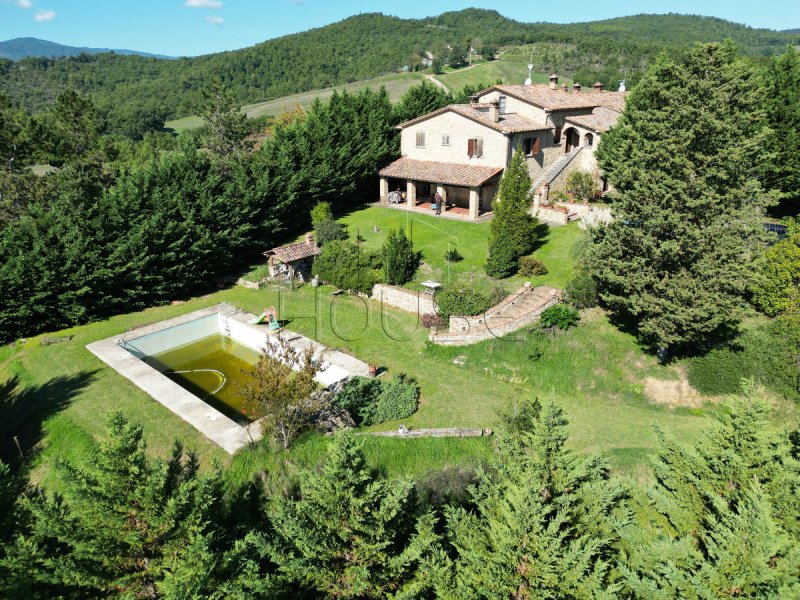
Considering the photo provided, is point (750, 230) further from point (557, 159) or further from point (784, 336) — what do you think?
point (557, 159)

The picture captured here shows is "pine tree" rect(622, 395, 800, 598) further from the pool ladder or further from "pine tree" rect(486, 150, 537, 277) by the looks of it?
the pool ladder

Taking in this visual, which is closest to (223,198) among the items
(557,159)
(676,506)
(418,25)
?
(557,159)

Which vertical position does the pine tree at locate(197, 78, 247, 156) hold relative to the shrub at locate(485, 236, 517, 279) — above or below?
above

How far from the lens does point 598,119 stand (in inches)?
1547

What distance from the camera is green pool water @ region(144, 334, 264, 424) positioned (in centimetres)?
2098

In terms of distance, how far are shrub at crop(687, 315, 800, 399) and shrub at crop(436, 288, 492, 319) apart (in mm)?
9342

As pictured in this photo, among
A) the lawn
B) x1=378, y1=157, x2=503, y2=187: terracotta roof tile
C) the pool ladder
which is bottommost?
the pool ladder

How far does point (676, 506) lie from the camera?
33.9 feet

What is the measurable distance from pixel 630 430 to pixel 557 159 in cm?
2693

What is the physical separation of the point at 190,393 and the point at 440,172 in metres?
24.6

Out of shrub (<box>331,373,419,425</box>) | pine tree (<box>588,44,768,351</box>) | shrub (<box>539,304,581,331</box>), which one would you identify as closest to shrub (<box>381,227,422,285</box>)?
shrub (<box>539,304,581,331</box>)

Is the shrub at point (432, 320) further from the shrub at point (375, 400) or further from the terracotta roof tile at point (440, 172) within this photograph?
the terracotta roof tile at point (440, 172)

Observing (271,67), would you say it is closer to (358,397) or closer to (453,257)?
(453,257)

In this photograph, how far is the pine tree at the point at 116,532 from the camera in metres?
8.29
